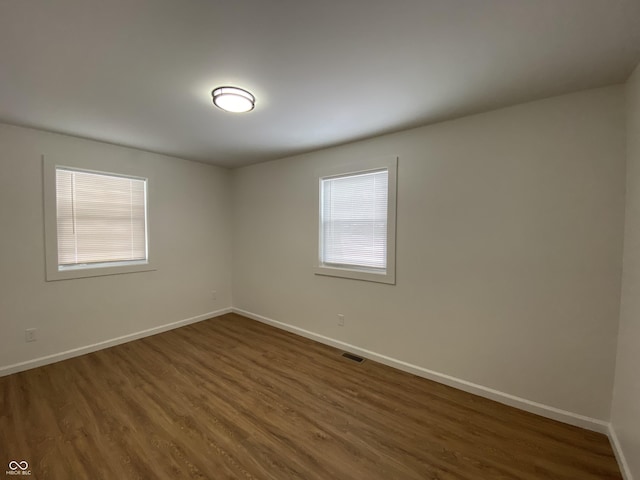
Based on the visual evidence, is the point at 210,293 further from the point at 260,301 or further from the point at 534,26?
the point at 534,26

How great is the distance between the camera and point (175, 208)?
3.79 meters

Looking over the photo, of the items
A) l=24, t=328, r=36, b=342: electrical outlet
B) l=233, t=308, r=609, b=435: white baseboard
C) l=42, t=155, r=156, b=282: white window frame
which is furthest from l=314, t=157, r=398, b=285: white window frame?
l=24, t=328, r=36, b=342: electrical outlet

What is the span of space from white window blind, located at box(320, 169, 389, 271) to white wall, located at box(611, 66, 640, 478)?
171cm

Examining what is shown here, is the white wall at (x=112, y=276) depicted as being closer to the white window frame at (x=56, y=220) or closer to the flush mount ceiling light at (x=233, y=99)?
the white window frame at (x=56, y=220)

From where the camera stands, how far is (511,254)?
2.12m

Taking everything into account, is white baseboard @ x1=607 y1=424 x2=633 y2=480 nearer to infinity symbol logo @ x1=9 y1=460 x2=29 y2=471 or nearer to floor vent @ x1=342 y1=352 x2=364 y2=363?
floor vent @ x1=342 y1=352 x2=364 y2=363

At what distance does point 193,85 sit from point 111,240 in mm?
2503

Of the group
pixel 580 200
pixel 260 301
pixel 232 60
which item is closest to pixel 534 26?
pixel 580 200

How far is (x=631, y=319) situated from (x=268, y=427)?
248 cm

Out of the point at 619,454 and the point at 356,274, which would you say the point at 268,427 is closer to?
the point at 356,274

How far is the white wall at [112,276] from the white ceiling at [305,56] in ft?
1.89

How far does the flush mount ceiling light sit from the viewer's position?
74.6 inches

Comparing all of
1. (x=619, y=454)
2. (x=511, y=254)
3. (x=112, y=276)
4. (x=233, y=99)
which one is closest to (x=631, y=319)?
(x=511, y=254)

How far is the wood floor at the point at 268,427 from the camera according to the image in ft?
5.21
